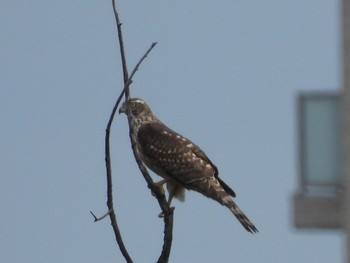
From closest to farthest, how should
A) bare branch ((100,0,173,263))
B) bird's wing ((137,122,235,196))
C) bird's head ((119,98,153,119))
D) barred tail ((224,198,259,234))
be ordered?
bare branch ((100,0,173,263)), barred tail ((224,198,259,234)), bird's wing ((137,122,235,196)), bird's head ((119,98,153,119))

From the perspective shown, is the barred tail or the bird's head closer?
the barred tail

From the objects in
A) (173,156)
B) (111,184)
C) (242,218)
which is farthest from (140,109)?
(111,184)

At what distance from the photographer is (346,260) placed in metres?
8.48

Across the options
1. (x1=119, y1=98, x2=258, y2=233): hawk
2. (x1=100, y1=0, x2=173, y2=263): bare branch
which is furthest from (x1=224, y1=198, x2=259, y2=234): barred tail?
(x1=100, y1=0, x2=173, y2=263): bare branch

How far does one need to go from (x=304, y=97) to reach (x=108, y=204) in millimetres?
2138

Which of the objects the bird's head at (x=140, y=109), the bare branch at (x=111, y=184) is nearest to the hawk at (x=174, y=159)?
the bird's head at (x=140, y=109)

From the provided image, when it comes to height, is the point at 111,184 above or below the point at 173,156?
above

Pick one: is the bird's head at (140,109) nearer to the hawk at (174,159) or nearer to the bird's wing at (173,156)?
the hawk at (174,159)

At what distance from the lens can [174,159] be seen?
12.0 m

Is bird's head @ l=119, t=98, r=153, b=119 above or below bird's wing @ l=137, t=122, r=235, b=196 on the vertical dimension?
above

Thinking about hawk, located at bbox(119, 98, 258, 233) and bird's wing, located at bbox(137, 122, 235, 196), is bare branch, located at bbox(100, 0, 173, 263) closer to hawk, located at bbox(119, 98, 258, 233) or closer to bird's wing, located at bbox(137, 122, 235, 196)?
hawk, located at bbox(119, 98, 258, 233)

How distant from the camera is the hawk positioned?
1150 centimetres

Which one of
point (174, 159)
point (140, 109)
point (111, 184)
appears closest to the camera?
point (111, 184)

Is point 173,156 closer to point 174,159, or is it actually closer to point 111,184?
point 174,159
